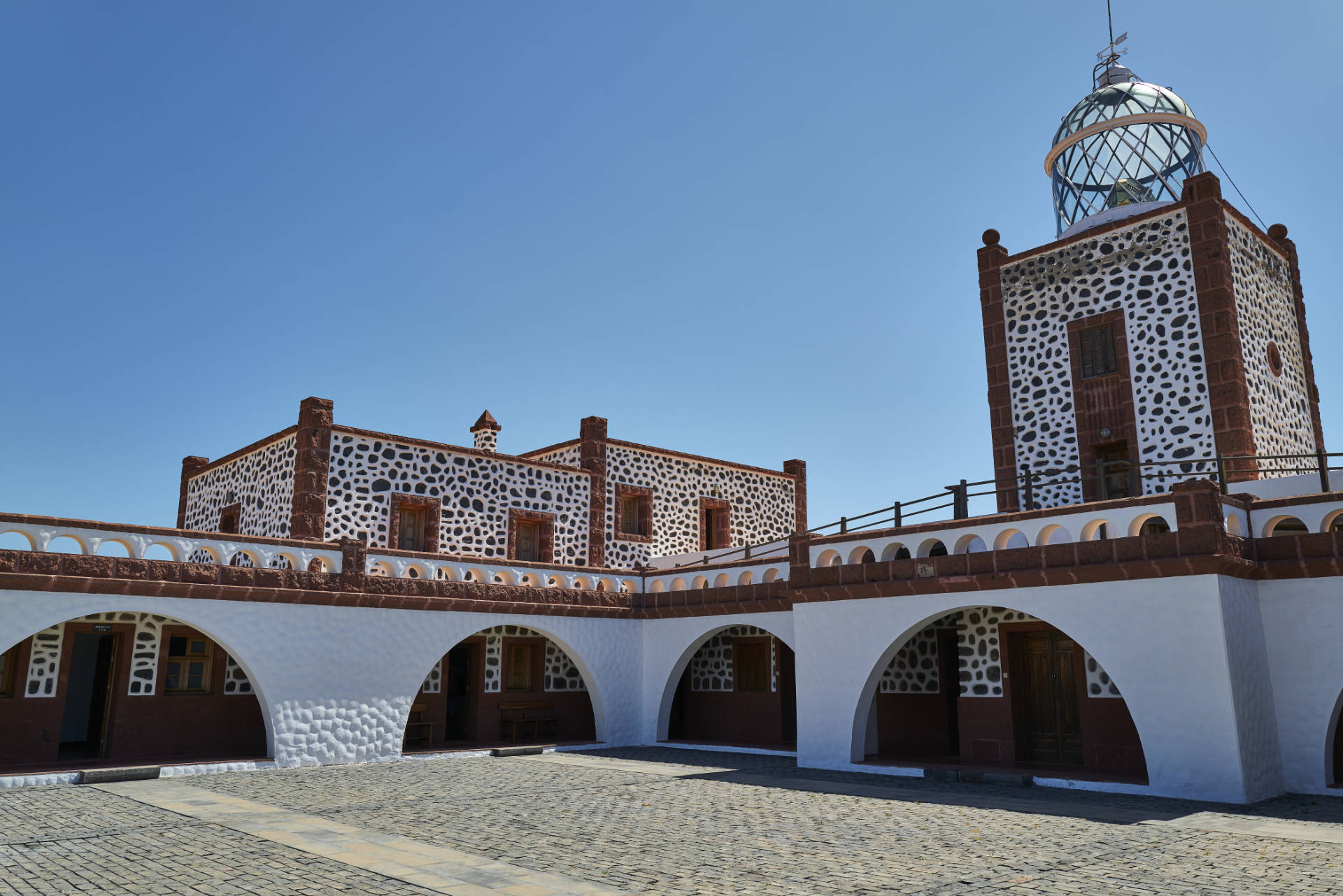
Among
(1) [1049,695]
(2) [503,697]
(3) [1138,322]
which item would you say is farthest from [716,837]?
(3) [1138,322]

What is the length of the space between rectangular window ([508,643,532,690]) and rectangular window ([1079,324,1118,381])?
9.91 meters

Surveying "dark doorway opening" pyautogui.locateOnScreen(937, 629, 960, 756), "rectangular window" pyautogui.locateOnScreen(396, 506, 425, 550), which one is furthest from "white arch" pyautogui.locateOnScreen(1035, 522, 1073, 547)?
"rectangular window" pyautogui.locateOnScreen(396, 506, 425, 550)

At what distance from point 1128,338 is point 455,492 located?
10.7m

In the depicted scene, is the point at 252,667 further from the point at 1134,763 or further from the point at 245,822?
the point at 1134,763

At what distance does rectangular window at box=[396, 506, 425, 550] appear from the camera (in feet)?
53.4

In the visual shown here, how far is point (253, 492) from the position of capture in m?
16.8

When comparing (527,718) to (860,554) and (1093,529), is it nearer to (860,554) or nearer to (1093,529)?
(860,554)

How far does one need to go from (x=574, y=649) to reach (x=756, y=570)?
323 centimetres

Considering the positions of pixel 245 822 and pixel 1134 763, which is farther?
pixel 1134 763

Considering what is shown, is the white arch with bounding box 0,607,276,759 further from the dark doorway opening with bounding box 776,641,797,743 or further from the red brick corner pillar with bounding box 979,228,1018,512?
the red brick corner pillar with bounding box 979,228,1018,512

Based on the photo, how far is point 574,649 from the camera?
51.3 feet

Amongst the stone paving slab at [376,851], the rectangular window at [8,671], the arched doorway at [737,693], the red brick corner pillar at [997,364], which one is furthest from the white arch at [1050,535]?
the rectangular window at [8,671]

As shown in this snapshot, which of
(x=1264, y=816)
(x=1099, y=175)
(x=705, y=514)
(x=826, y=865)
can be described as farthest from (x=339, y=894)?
(x=705, y=514)

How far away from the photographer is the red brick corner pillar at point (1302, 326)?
585 inches
